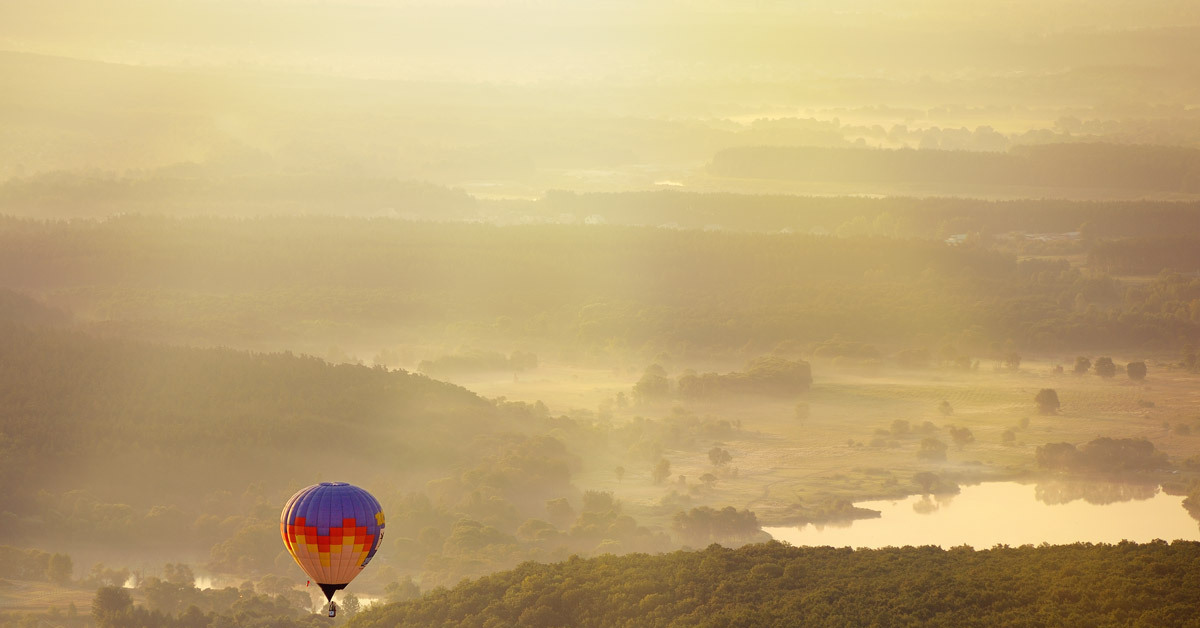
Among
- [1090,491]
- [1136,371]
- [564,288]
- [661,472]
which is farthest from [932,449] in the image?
[564,288]

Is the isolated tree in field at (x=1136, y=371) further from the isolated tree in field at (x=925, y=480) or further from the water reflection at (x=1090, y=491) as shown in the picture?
the isolated tree in field at (x=925, y=480)

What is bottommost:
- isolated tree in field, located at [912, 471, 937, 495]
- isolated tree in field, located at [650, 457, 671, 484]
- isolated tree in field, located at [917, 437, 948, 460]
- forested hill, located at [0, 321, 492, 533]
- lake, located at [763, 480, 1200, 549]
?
lake, located at [763, 480, 1200, 549]

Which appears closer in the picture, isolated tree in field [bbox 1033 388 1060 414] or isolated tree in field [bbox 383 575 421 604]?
isolated tree in field [bbox 383 575 421 604]

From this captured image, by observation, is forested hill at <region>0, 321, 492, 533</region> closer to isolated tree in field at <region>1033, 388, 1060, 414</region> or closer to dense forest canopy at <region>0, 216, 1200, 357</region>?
dense forest canopy at <region>0, 216, 1200, 357</region>

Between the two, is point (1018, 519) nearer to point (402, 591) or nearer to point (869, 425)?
point (869, 425)

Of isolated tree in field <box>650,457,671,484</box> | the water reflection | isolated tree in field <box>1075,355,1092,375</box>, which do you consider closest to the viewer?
the water reflection

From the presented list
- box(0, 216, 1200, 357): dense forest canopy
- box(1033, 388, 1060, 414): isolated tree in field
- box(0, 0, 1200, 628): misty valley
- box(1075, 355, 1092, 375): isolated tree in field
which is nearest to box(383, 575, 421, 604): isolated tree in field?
box(0, 0, 1200, 628): misty valley

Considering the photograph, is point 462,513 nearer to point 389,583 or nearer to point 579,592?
point 389,583
